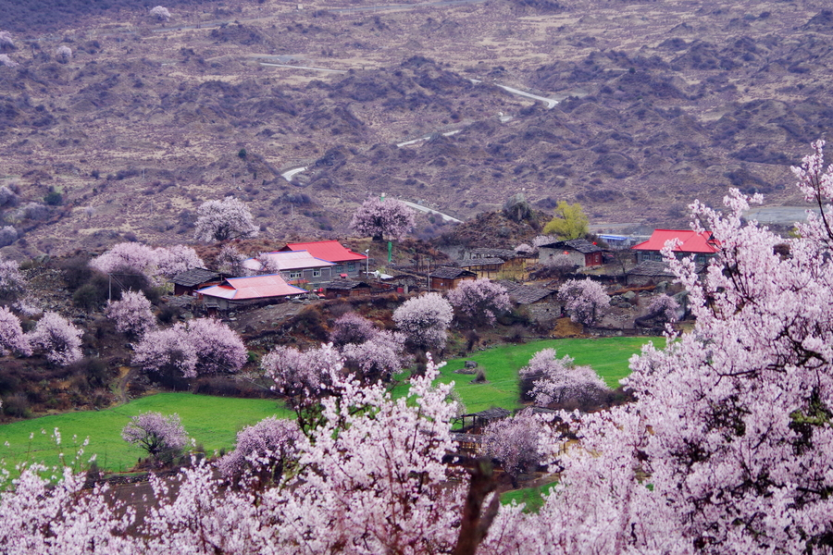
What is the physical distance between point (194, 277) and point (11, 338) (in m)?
16.5

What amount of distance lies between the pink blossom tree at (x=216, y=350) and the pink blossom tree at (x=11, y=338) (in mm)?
8488

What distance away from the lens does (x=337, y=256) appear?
230ft

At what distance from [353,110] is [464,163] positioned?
34.6 metres

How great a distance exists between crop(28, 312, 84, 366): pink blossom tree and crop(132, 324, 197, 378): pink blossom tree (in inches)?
129

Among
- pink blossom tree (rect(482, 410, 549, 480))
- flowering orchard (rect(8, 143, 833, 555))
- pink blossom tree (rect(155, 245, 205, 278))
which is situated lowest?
pink blossom tree (rect(155, 245, 205, 278))

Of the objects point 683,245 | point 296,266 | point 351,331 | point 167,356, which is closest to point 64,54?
point 296,266

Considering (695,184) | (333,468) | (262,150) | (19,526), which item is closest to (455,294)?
(19,526)

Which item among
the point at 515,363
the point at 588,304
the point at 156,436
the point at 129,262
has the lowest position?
the point at 515,363

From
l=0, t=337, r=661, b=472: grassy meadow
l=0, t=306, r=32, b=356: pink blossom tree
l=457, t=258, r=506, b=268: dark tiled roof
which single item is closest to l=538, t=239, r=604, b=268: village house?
l=457, t=258, r=506, b=268: dark tiled roof

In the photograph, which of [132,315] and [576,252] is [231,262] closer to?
[132,315]

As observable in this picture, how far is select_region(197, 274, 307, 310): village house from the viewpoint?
57.0m

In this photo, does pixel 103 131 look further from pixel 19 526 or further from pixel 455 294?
pixel 19 526

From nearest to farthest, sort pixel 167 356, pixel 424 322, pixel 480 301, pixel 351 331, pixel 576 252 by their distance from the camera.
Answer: pixel 167 356 < pixel 351 331 < pixel 424 322 < pixel 480 301 < pixel 576 252

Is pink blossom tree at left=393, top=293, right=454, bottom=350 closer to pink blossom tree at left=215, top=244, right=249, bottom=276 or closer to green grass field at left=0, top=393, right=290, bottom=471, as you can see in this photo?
green grass field at left=0, top=393, right=290, bottom=471
